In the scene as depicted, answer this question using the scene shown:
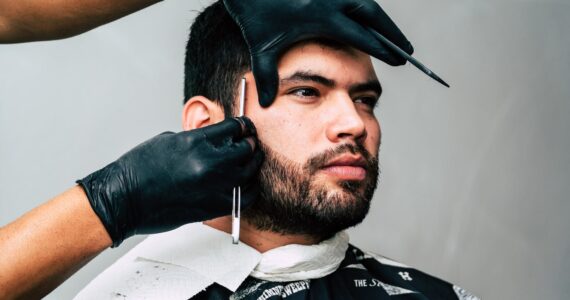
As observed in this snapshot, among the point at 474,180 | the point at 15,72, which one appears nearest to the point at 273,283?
the point at 15,72

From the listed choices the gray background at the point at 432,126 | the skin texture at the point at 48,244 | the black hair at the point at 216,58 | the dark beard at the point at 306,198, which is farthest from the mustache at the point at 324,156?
the gray background at the point at 432,126

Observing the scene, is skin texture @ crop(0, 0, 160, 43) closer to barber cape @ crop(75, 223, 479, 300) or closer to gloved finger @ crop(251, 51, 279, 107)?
gloved finger @ crop(251, 51, 279, 107)

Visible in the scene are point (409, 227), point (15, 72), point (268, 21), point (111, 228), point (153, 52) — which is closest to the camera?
point (111, 228)

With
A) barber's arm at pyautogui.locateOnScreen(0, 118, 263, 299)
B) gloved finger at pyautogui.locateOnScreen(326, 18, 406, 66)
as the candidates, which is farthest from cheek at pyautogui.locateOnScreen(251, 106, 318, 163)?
gloved finger at pyautogui.locateOnScreen(326, 18, 406, 66)

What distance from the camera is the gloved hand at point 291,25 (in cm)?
156

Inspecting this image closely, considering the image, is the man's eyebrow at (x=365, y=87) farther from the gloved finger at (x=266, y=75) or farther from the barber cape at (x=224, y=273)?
the barber cape at (x=224, y=273)

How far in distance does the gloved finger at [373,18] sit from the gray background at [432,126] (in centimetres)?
83

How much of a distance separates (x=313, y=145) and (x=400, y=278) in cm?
53

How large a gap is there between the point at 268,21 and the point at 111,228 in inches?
23.0

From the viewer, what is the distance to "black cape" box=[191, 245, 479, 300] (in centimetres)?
160

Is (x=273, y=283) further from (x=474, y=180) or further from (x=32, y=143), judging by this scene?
(x=474, y=180)

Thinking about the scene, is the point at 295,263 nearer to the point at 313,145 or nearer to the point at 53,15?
the point at 313,145

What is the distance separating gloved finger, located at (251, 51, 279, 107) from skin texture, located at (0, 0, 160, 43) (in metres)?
0.29

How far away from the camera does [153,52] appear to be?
2.24 m
